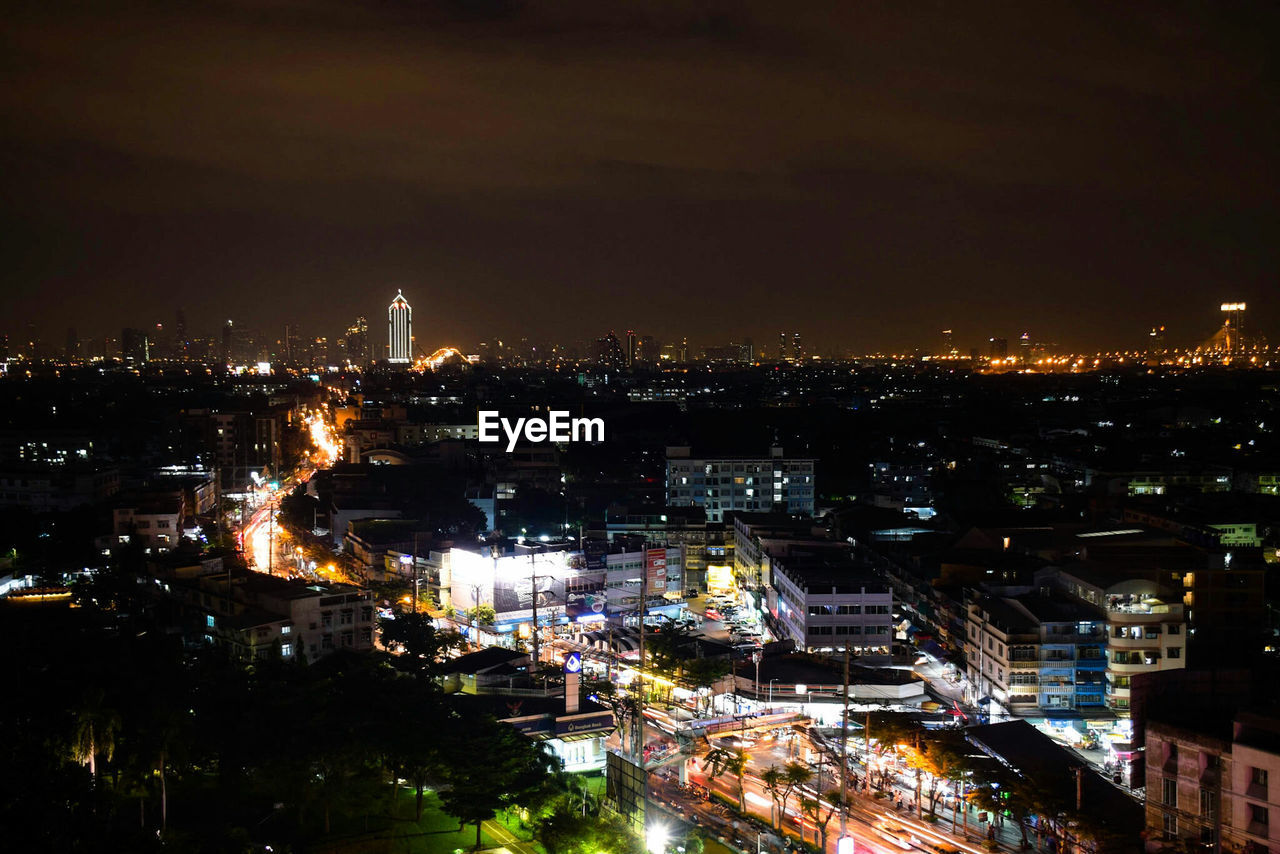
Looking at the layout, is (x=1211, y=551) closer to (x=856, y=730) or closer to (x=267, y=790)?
(x=856, y=730)

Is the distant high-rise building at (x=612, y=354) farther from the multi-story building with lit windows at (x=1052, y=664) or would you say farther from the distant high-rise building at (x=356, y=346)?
the multi-story building with lit windows at (x=1052, y=664)

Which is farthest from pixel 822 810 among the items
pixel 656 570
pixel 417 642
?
pixel 656 570

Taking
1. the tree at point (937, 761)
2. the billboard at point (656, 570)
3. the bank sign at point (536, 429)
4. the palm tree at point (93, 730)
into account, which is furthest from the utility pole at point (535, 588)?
the bank sign at point (536, 429)

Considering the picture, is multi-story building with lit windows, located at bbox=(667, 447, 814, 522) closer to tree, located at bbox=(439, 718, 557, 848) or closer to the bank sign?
the bank sign

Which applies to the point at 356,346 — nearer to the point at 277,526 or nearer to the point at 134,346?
the point at 134,346

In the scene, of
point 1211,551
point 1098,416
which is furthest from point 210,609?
point 1098,416

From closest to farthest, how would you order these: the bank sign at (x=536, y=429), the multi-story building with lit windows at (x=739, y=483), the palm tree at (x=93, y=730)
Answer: the palm tree at (x=93, y=730)
the multi-story building with lit windows at (x=739, y=483)
the bank sign at (x=536, y=429)
